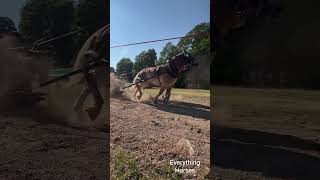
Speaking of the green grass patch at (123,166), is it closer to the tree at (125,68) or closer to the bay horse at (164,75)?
the bay horse at (164,75)

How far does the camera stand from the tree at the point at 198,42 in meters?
4.51

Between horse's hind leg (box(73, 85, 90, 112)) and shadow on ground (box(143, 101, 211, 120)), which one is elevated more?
horse's hind leg (box(73, 85, 90, 112))

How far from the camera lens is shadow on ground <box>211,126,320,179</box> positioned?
4.45 metres

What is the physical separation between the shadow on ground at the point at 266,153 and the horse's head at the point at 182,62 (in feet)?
2.21

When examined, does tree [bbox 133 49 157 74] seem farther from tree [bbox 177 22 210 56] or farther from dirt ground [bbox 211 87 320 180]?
dirt ground [bbox 211 87 320 180]

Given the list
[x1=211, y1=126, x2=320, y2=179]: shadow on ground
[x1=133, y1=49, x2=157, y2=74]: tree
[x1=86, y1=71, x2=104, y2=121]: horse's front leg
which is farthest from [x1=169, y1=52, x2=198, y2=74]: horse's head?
A: [x1=86, y1=71, x2=104, y2=121]: horse's front leg

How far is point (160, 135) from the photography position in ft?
15.0

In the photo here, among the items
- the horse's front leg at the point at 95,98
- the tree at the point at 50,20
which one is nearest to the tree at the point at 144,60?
the horse's front leg at the point at 95,98

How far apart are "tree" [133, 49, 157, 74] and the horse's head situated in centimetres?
19

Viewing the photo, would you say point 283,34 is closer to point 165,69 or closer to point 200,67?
point 200,67

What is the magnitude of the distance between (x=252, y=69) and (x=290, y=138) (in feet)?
2.49

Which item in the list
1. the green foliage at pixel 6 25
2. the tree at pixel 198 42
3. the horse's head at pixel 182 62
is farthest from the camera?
the horse's head at pixel 182 62

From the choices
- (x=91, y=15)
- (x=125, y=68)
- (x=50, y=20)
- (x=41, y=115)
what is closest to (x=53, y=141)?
(x=41, y=115)

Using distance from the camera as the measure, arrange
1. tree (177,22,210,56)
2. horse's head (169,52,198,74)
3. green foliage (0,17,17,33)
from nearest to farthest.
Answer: green foliage (0,17,17,33)
tree (177,22,210,56)
horse's head (169,52,198,74)
